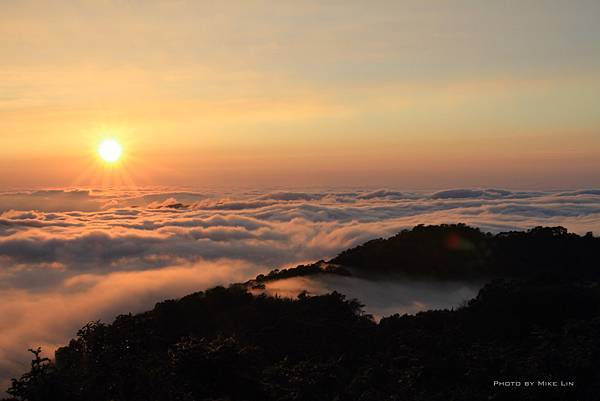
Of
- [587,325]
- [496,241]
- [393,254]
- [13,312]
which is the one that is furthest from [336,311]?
[13,312]

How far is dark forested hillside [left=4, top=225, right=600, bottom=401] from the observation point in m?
21.1

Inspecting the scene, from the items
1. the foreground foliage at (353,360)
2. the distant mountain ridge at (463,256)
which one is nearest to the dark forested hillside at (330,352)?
the foreground foliage at (353,360)

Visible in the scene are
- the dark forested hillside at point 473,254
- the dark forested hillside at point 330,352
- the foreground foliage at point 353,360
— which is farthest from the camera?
the dark forested hillside at point 473,254

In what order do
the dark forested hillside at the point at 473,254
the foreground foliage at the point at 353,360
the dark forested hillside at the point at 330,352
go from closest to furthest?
1. the foreground foliage at the point at 353,360
2. the dark forested hillside at the point at 330,352
3. the dark forested hillside at the point at 473,254

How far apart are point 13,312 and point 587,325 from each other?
96.7 metres

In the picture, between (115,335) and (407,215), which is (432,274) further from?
(407,215)

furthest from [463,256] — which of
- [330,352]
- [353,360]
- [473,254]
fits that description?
[353,360]

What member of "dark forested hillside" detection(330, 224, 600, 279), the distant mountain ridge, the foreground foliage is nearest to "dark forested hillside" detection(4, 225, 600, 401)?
the foreground foliage

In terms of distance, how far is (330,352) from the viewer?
34.5 metres

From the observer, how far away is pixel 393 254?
83.2 meters

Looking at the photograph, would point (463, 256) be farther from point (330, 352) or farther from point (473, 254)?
point (330, 352)

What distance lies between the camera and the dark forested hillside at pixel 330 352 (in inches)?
831

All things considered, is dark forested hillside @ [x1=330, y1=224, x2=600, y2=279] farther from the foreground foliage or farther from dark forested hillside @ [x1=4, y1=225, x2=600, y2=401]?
the foreground foliage

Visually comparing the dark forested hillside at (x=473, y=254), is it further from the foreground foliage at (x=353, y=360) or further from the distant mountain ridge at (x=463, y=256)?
the foreground foliage at (x=353, y=360)
